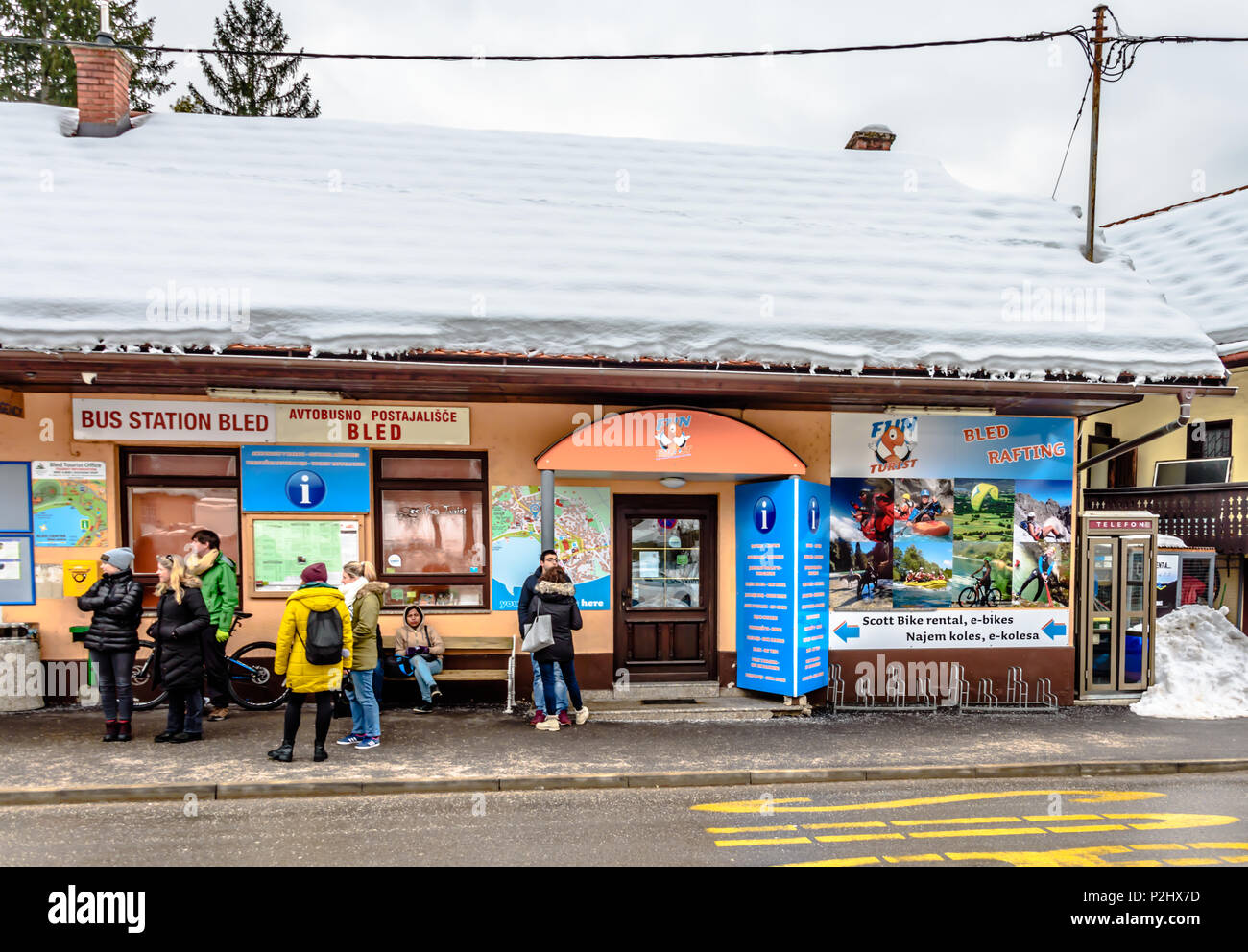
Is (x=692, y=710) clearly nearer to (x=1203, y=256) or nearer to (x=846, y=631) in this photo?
(x=846, y=631)

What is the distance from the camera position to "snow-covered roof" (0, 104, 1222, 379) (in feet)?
28.4

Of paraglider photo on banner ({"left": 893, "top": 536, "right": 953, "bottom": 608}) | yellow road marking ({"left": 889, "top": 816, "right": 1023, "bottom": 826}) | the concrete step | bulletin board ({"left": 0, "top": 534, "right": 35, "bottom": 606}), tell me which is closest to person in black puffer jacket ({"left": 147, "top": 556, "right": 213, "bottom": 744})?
bulletin board ({"left": 0, "top": 534, "right": 35, "bottom": 606})

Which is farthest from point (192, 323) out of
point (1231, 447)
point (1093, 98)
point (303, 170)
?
point (1231, 447)

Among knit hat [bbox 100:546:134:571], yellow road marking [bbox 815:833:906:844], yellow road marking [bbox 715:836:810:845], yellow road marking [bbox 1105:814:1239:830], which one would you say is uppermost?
knit hat [bbox 100:546:134:571]

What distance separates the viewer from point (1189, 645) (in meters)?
11.5

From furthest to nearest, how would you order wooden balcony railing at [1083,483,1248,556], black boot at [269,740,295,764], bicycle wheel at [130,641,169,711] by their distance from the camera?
wooden balcony railing at [1083,483,1248,556] < bicycle wheel at [130,641,169,711] < black boot at [269,740,295,764]

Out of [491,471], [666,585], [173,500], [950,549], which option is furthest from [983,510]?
[173,500]

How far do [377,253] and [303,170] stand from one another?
9.92 ft

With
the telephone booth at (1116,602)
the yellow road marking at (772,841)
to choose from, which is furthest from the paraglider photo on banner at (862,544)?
the yellow road marking at (772,841)

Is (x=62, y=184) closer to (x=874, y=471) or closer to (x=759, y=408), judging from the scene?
(x=759, y=408)

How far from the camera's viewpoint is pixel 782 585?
9.66 meters

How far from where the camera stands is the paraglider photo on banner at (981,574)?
10.5 meters

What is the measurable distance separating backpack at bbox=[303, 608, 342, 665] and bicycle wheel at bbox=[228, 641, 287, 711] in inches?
99.1

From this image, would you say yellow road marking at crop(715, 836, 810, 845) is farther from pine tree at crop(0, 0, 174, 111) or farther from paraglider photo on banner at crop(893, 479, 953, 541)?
pine tree at crop(0, 0, 174, 111)
